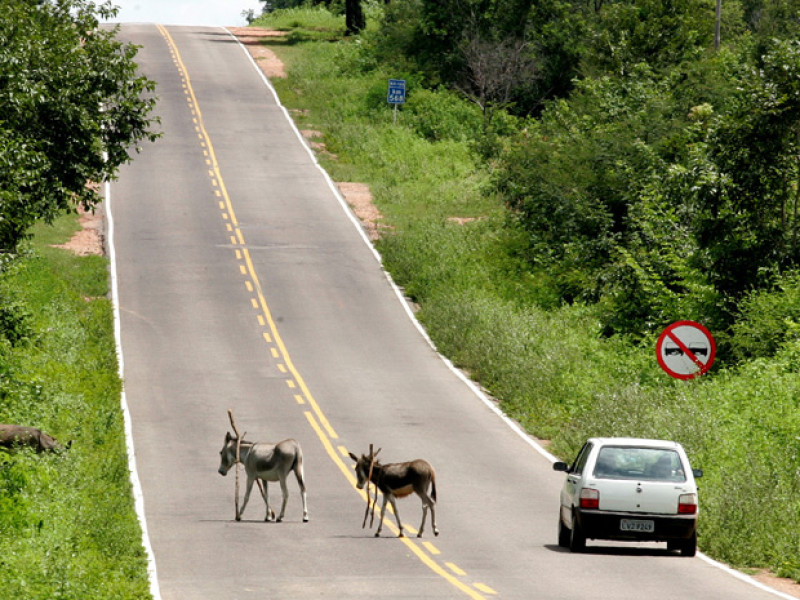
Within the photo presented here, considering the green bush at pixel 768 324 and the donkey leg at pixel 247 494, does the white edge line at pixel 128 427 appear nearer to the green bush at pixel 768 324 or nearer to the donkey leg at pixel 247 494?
the donkey leg at pixel 247 494

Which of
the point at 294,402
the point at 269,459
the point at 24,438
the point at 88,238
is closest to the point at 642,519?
the point at 269,459

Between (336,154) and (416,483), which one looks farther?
(336,154)

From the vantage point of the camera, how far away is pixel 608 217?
4156cm

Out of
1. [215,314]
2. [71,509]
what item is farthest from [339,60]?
[71,509]

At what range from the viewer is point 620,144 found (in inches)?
1670

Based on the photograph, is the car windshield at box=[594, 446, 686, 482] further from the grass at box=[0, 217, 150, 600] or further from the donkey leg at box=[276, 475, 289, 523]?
the grass at box=[0, 217, 150, 600]

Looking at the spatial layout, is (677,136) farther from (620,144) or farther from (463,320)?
(463,320)

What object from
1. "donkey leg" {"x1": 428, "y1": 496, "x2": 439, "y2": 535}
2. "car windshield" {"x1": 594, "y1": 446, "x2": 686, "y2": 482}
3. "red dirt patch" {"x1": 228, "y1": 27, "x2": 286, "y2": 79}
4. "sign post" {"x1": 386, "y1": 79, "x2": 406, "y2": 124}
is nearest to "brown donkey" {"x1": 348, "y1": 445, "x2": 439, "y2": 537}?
"donkey leg" {"x1": 428, "y1": 496, "x2": 439, "y2": 535}

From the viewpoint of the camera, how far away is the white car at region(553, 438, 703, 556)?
56.0 ft

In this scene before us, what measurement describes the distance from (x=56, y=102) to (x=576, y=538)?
1934 centimetres

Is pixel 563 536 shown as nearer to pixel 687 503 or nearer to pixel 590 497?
pixel 590 497

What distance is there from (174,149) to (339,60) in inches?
734

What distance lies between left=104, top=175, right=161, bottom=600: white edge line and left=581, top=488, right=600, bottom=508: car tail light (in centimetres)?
547

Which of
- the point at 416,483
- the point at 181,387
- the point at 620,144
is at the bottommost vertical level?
the point at 181,387
